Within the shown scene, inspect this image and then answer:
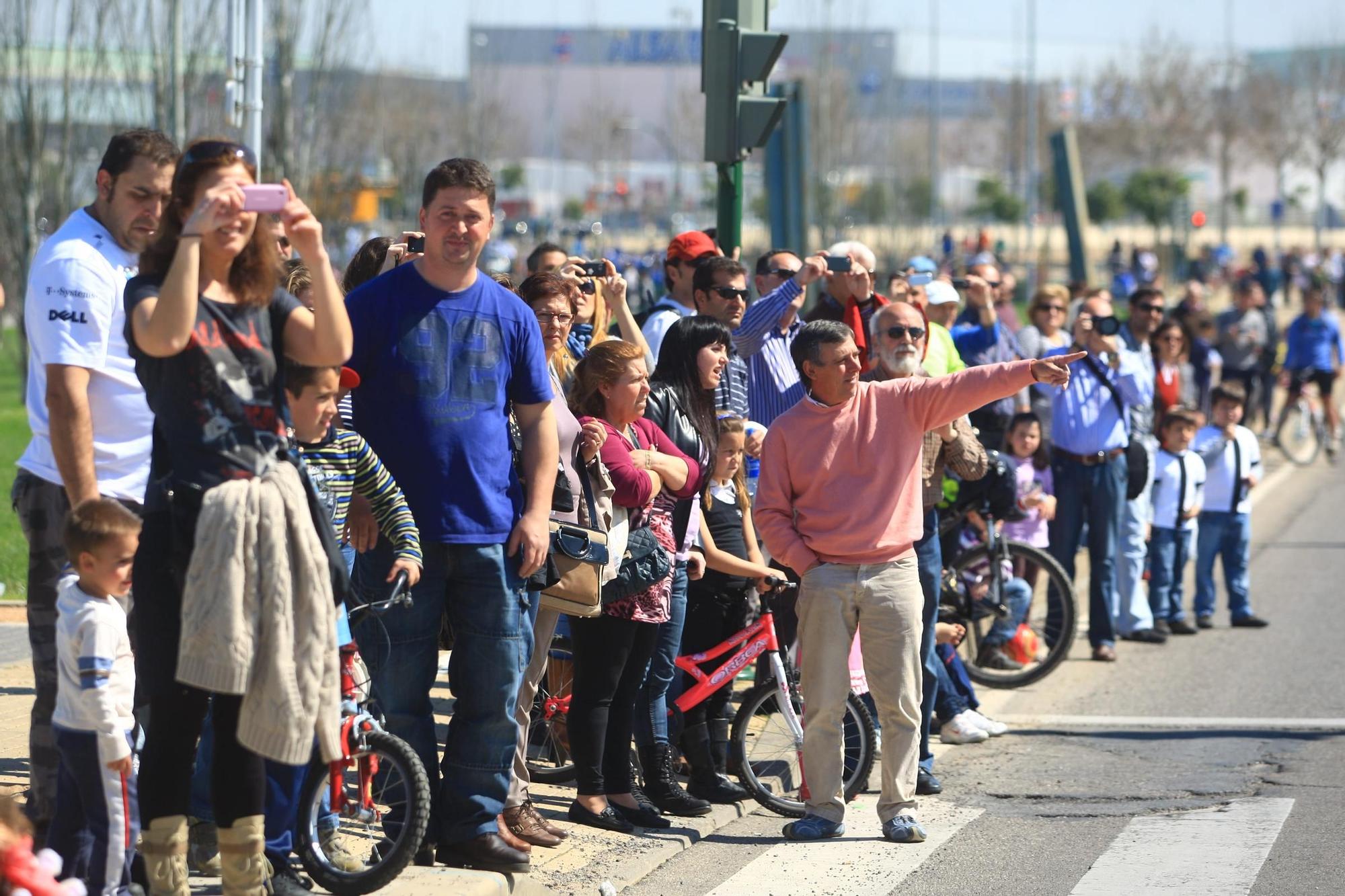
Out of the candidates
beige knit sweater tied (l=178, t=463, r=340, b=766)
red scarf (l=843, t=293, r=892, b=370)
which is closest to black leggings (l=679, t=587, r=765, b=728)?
red scarf (l=843, t=293, r=892, b=370)

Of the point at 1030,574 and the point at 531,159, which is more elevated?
the point at 531,159

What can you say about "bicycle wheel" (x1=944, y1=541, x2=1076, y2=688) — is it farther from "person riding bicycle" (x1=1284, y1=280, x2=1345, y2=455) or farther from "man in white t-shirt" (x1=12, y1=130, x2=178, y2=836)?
"person riding bicycle" (x1=1284, y1=280, x2=1345, y2=455)

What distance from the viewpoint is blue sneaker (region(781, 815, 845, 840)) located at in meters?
6.84

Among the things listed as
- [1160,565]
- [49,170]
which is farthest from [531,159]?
[1160,565]

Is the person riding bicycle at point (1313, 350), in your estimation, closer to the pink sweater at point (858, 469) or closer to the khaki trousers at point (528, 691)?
the pink sweater at point (858, 469)

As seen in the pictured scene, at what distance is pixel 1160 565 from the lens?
1162 cm

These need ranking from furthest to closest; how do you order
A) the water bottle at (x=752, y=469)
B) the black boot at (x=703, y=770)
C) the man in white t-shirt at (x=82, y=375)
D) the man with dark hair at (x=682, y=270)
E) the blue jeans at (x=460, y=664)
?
the man with dark hair at (x=682, y=270)
the water bottle at (x=752, y=469)
the black boot at (x=703, y=770)
the blue jeans at (x=460, y=664)
the man in white t-shirt at (x=82, y=375)

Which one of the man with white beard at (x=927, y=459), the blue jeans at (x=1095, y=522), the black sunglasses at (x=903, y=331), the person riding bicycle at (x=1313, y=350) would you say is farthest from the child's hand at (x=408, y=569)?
the person riding bicycle at (x=1313, y=350)

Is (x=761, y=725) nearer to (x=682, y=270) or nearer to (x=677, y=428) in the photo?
(x=677, y=428)

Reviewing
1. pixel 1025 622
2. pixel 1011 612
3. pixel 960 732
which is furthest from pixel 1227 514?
pixel 960 732

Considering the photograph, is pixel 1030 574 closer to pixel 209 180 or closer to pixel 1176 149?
pixel 209 180

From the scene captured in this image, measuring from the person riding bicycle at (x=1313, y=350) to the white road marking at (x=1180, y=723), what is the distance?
12918 mm

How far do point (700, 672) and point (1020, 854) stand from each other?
1.56 meters

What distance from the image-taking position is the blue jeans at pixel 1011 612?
31.8 feet
